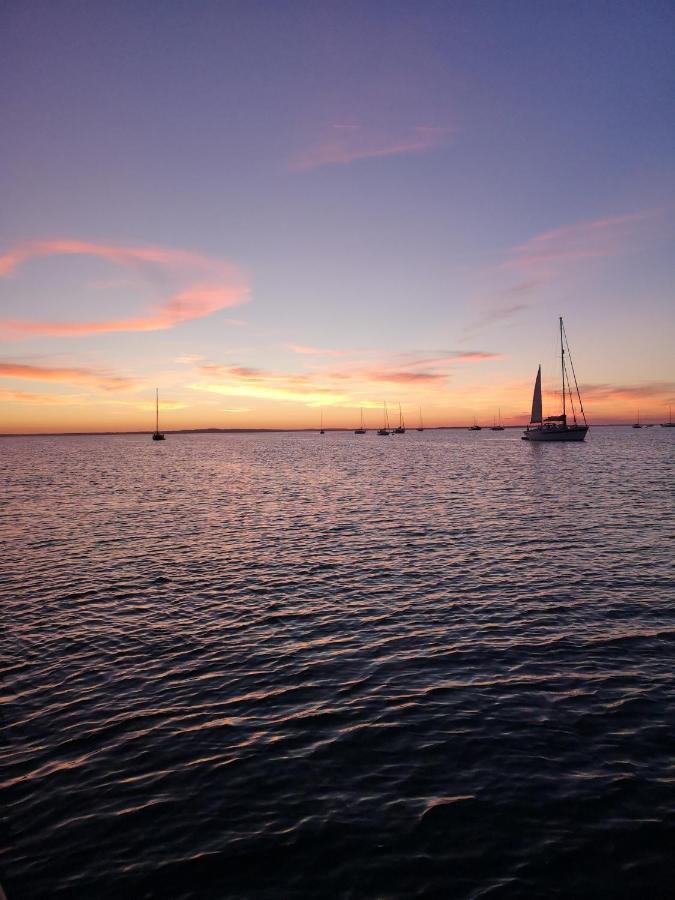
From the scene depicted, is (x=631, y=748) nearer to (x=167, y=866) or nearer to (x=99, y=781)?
(x=167, y=866)

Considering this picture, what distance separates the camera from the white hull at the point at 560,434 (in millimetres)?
154875

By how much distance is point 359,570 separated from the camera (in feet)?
89.0

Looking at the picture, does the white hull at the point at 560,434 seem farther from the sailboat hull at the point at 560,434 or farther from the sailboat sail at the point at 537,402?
the sailboat sail at the point at 537,402

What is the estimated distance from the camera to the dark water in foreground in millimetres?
8445

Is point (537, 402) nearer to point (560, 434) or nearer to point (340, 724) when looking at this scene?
point (560, 434)

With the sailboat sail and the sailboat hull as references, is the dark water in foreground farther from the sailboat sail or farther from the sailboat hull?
the sailboat hull

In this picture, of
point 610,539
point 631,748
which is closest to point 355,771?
point 631,748

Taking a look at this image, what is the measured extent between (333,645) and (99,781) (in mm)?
8199

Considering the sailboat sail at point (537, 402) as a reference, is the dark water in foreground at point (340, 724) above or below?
below

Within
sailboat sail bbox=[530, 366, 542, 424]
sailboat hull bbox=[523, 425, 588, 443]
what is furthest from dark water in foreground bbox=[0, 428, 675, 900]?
sailboat hull bbox=[523, 425, 588, 443]

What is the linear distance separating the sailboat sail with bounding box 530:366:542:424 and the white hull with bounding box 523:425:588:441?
502 cm

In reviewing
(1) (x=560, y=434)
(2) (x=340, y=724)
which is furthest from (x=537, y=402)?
(2) (x=340, y=724)

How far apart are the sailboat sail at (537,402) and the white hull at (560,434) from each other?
5018mm

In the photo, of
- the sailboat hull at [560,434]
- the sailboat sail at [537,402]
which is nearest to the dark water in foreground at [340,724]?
the sailboat sail at [537,402]
